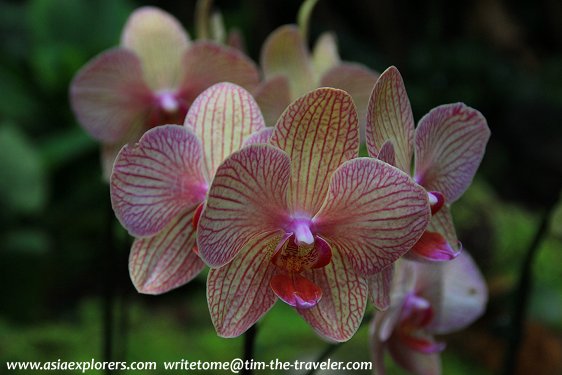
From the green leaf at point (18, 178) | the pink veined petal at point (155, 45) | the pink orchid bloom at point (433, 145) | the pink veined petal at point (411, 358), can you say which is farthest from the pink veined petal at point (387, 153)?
the green leaf at point (18, 178)

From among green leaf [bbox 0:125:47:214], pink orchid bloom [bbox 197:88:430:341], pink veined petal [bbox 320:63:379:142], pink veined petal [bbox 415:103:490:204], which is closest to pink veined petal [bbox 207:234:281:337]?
pink orchid bloom [bbox 197:88:430:341]

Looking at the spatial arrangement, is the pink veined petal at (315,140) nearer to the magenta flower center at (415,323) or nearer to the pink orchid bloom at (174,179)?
the pink orchid bloom at (174,179)

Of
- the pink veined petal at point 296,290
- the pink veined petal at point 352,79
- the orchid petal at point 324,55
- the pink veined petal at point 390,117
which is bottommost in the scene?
the pink veined petal at point 296,290

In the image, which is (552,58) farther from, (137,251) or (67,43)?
Result: (137,251)

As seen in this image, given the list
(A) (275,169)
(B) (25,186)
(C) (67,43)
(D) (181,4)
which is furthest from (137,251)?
(D) (181,4)

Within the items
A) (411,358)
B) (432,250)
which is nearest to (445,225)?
(432,250)

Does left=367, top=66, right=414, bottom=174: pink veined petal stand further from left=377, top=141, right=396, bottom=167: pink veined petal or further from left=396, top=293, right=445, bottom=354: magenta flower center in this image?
left=396, top=293, right=445, bottom=354: magenta flower center

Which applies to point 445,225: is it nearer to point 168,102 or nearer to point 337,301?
point 337,301
